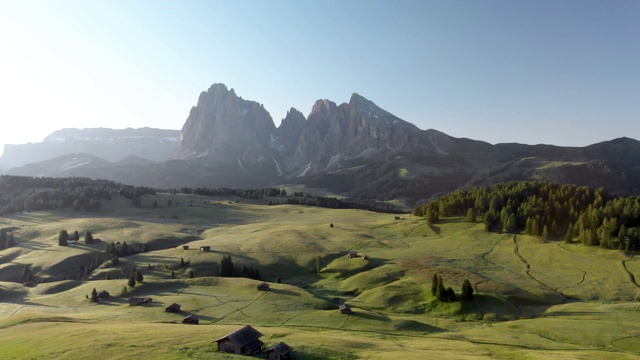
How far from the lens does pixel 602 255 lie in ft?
414

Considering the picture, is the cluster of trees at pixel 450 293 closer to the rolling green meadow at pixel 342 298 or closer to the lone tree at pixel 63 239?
the rolling green meadow at pixel 342 298

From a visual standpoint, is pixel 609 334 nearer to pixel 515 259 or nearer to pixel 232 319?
pixel 515 259

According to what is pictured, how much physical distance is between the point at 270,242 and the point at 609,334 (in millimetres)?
109180

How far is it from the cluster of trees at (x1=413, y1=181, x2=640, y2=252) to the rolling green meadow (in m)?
5.68

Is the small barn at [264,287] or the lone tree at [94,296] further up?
the small barn at [264,287]

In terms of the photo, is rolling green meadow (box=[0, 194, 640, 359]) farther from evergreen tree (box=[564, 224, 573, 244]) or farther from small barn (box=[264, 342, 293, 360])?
evergreen tree (box=[564, 224, 573, 244])

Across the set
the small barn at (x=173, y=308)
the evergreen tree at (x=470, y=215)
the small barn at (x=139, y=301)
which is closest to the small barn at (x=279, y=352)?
the small barn at (x=173, y=308)

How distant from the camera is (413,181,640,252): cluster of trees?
134 meters

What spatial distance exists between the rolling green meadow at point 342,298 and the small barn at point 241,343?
1.97 meters

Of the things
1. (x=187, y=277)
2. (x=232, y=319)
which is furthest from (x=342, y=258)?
(x=232, y=319)

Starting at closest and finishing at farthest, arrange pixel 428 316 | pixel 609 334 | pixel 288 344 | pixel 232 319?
1. pixel 288 344
2. pixel 609 334
3. pixel 232 319
4. pixel 428 316

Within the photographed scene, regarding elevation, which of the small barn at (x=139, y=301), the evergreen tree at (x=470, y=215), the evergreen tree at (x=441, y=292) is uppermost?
the evergreen tree at (x=470, y=215)

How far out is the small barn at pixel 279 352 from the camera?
56.2 metres

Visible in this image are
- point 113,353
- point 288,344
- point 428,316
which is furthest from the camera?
point 428,316
